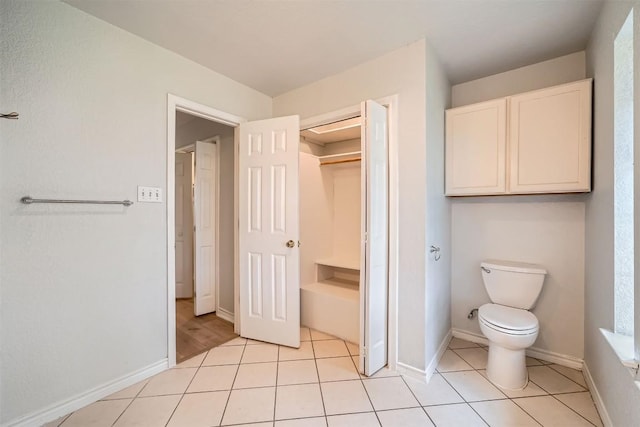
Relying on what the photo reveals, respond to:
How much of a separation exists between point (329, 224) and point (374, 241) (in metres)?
1.44

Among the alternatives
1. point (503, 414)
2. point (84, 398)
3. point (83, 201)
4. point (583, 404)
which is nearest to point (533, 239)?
point (583, 404)

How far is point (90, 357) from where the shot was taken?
1602 millimetres

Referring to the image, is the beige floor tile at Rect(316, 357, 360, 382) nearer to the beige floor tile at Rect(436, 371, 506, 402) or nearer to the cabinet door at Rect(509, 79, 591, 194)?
the beige floor tile at Rect(436, 371, 506, 402)

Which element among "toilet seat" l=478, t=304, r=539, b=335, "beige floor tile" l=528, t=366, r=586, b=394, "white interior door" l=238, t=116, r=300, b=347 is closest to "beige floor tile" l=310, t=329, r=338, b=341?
"white interior door" l=238, t=116, r=300, b=347

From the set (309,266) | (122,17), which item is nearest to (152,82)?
(122,17)

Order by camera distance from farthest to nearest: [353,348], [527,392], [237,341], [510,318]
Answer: [237,341], [353,348], [510,318], [527,392]

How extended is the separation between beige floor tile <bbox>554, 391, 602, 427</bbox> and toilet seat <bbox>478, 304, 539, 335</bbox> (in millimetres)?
408

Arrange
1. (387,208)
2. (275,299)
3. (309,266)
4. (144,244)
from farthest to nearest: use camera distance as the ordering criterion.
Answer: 1. (309,266)
2. (275,299)
3. (387,208)
4. (144,244)

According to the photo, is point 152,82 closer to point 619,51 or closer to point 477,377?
point 619,51

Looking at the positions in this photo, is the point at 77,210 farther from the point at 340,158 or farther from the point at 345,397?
the point at 340,158

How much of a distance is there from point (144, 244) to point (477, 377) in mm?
2565

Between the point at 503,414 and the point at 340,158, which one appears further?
the point at 340,158

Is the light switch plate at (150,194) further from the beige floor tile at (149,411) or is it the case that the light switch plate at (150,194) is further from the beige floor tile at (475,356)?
the beige floor tile at (475,356)

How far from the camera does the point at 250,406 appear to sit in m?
1.57
